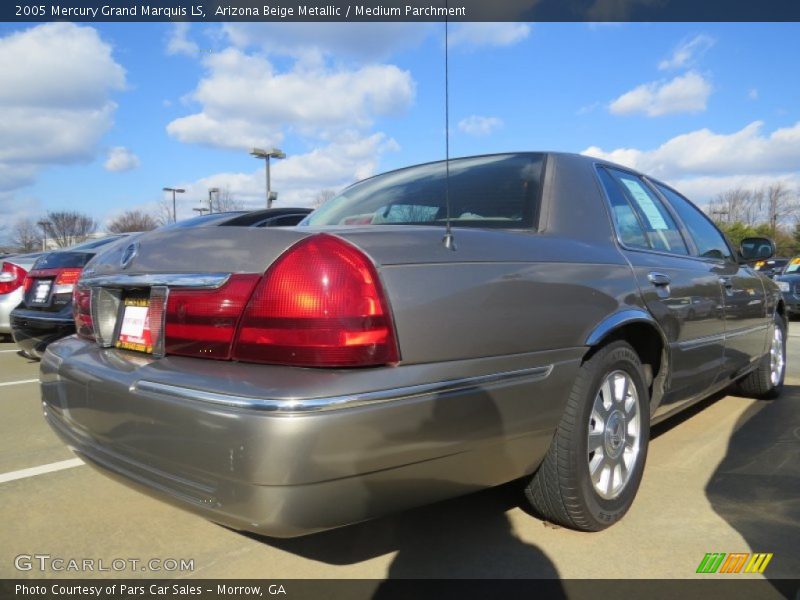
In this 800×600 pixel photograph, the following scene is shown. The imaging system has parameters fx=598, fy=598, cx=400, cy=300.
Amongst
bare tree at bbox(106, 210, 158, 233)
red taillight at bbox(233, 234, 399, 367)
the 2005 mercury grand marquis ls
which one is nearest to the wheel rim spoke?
the 2005 mercury grand marquis ls

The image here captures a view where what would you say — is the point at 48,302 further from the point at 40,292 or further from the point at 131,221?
the point at 131,221

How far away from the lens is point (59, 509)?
8.56ft

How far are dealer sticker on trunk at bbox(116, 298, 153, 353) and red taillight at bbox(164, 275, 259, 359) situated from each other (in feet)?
0.48

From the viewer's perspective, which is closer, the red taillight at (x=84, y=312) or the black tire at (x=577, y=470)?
the black tire at (x=577, y=470)

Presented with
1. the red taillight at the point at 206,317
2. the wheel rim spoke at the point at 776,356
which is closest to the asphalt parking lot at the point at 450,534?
the red taillight at the point at 206,317

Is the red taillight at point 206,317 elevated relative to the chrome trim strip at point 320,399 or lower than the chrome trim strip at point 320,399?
elevated

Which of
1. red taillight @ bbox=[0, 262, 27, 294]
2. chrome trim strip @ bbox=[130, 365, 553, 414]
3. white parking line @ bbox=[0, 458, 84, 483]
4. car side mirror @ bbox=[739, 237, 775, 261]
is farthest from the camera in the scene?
red taillight @ bbox=[0, 262, 27, 294]

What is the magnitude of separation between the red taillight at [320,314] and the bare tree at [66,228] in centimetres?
5965

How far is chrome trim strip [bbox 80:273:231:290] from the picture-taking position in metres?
1.80

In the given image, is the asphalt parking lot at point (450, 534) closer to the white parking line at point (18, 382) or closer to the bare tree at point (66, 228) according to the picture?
the white parking line at point (18, 382)

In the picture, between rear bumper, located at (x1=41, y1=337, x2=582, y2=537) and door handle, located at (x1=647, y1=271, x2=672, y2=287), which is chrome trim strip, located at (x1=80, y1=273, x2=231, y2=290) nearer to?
rear bumper, located at (x1=41, y1=337, x2=582, y2=537)

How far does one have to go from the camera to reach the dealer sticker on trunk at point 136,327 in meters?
1.99

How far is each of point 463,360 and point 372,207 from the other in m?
1.28

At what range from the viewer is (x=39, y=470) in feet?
10.1
